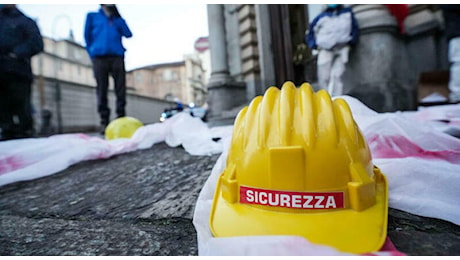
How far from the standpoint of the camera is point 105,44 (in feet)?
11.8

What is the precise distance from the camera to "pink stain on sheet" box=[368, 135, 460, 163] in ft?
4.09

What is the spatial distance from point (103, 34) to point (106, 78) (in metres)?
0.59


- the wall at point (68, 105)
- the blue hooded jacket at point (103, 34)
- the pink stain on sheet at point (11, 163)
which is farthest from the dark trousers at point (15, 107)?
the wall at point (68, 105)

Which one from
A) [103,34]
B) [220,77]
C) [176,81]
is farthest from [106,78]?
[176,81]

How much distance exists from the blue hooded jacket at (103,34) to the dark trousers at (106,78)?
0.10 metres

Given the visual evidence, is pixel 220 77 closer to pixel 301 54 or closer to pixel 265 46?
pixel 265 46

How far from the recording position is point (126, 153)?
257 centimetres

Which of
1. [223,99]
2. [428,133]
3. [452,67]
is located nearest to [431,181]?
[428,133]

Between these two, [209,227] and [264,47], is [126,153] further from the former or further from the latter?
[264,47]

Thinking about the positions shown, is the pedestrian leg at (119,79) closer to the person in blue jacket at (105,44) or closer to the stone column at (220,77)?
the person in blue jacket at (105,44)

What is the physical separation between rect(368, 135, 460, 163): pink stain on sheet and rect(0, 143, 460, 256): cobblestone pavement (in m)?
0.49

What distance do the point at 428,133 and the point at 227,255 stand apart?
1330 millimetres

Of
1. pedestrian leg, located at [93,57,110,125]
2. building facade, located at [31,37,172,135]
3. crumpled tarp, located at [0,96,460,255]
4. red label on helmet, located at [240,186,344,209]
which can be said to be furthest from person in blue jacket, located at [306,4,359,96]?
building facade, located at [31,37,172,135]

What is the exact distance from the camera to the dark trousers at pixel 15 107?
10.2ft
